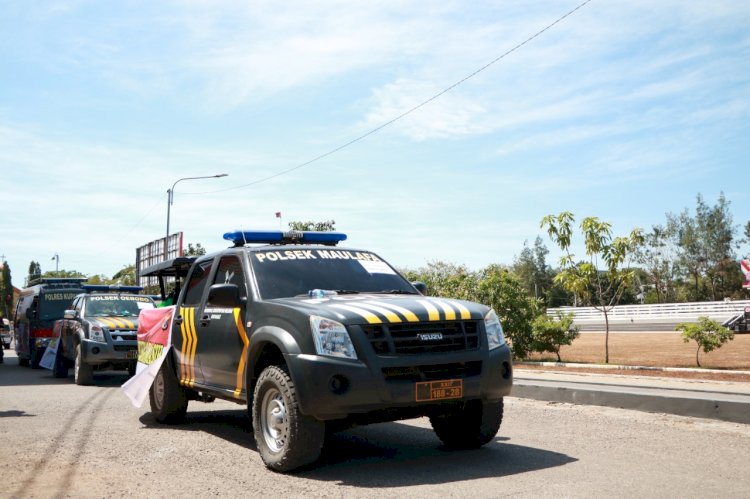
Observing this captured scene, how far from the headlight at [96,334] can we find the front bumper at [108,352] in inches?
2.9

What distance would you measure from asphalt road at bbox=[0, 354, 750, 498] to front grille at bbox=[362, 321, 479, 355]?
3.12 ft

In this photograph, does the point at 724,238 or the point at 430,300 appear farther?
the point at 724,238

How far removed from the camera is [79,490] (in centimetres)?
550

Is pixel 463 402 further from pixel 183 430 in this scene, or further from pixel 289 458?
pixel 183 430

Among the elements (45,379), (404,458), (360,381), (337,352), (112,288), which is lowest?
(45,379)

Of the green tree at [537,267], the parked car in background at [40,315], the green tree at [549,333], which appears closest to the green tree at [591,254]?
the green tree at [549,333]

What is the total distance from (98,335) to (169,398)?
276 inches

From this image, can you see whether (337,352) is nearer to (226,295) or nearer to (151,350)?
(226,295)

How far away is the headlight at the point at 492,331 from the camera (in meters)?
6.29

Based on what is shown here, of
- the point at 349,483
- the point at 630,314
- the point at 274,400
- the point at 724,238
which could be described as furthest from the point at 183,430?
the point at 724,238

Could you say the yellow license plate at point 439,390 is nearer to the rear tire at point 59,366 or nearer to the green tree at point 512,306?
the rear tire at point 59,366

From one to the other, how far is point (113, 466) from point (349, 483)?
2.13 m

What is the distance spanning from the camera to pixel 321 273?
7.21m

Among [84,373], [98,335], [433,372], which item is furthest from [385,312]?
[84,373]
